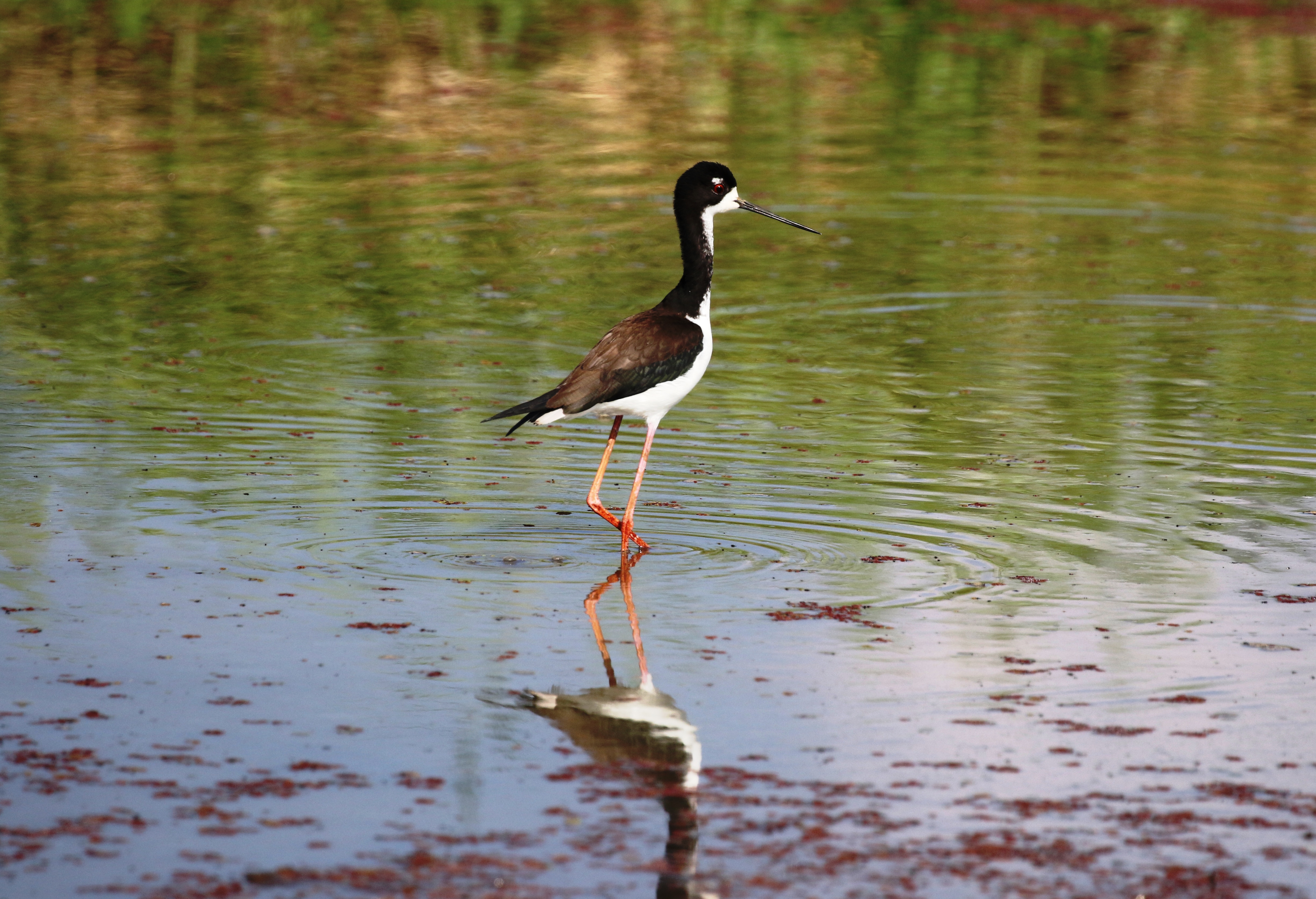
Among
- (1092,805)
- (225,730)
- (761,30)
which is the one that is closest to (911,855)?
(1092,805)

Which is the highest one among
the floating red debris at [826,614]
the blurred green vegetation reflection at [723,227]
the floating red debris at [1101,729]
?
the floating red debris at [1101,729]

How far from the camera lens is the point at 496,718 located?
22.2 feet

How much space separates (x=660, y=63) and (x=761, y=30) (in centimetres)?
339

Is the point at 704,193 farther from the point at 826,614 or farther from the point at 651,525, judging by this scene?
the point at 826,614

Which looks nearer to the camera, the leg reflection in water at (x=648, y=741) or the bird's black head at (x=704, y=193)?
the leg reflection in water at (x=648, y=741)

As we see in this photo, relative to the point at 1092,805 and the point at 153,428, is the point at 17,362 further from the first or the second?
the point at 1092,805

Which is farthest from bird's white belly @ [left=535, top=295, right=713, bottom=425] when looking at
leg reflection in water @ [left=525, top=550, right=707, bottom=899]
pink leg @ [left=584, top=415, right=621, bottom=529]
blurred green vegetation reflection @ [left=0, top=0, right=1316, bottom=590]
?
leg reflection in water @ [left=525, top=550, right=707, bottom=899]

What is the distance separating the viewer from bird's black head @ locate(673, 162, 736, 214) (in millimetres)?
10117

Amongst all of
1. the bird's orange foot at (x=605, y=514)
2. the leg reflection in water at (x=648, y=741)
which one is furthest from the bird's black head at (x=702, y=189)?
the leg reflection in water at (x=648, y=741)

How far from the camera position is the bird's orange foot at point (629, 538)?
912 cm

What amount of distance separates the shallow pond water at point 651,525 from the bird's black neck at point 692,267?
106cm

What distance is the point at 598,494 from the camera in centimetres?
1002

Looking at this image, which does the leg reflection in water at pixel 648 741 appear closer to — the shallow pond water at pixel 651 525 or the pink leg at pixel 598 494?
the shallow pond water at pixel 651 525

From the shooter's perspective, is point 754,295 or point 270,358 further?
point 754,295
